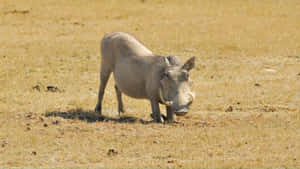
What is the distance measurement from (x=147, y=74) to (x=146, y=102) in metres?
2.99

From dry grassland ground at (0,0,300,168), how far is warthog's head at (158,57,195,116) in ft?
1.46

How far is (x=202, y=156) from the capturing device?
32.6ft

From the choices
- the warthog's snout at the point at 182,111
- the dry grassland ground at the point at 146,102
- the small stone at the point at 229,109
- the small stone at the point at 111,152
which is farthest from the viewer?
the small stone at the point at 229,109

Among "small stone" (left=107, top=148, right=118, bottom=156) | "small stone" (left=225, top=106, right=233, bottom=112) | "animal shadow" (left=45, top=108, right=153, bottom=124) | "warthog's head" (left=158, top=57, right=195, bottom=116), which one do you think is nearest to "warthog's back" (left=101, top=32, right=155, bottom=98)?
"animal shadow" (left=45, top=108, right=153, bottom=124)

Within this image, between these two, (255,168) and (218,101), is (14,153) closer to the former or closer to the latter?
(255,168)

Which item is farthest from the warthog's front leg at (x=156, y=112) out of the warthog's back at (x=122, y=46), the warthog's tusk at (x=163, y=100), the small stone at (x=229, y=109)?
the small stone at (x=229, y=109)

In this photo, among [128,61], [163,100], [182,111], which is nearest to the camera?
[182,111]

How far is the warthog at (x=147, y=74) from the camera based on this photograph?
39.6 ft

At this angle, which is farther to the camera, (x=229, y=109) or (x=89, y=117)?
(x=229, y=109)

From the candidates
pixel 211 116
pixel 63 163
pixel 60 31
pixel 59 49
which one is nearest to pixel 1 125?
pixel 63 163

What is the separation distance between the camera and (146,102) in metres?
15.9

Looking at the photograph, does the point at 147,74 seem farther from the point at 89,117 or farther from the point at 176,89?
the point at 89,117

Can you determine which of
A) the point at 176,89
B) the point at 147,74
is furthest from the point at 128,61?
the point at 176,89

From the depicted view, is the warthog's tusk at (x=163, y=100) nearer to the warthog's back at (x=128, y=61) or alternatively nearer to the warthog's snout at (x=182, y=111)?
the warthog's snout at (x=182, y=111)
